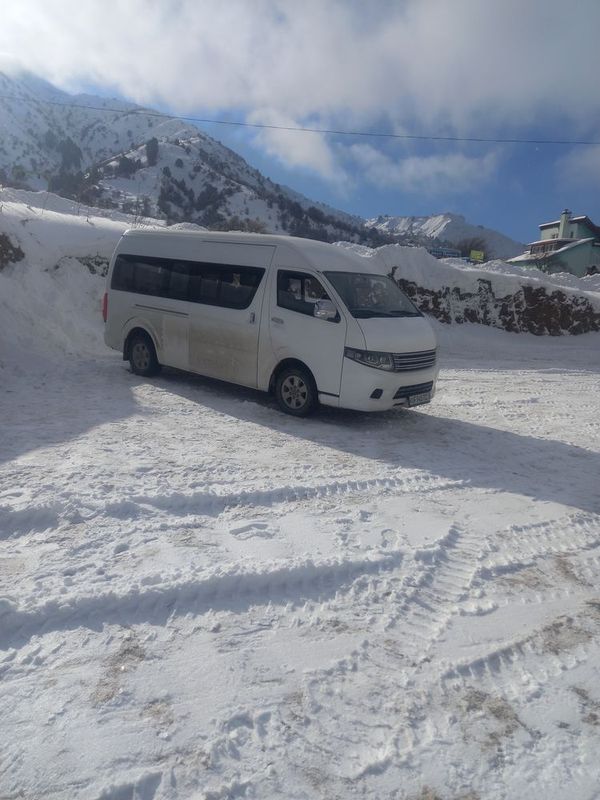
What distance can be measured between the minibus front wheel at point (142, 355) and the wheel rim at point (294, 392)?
9.26ft

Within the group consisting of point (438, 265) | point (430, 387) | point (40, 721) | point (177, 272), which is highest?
point (438, 265)

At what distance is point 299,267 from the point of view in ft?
25.0

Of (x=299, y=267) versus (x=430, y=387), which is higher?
(x=299, y=267)

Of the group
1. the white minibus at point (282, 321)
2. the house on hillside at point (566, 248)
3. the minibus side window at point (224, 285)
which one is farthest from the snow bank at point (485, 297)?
the house on hillside at point (566, 248)

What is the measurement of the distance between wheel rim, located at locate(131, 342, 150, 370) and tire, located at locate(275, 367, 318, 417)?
283 centimetres

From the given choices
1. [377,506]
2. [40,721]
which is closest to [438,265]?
[377,506]

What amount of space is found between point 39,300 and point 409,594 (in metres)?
11.1

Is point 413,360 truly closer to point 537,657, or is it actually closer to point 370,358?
point 370,358

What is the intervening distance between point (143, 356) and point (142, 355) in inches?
1.3

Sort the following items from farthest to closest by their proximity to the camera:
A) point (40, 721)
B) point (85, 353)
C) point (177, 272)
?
point (85, 353), point (177, 272), point (40, 721)

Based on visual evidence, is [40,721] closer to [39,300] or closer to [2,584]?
[2,584]

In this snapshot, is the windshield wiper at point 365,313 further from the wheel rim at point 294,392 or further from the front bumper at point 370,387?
the wheel rim at point 294,392

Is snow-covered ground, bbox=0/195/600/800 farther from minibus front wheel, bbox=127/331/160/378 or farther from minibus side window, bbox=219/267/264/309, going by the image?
minibus front wheel, bbox=127/331/160/378

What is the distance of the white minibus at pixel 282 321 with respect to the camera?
23.3ft
